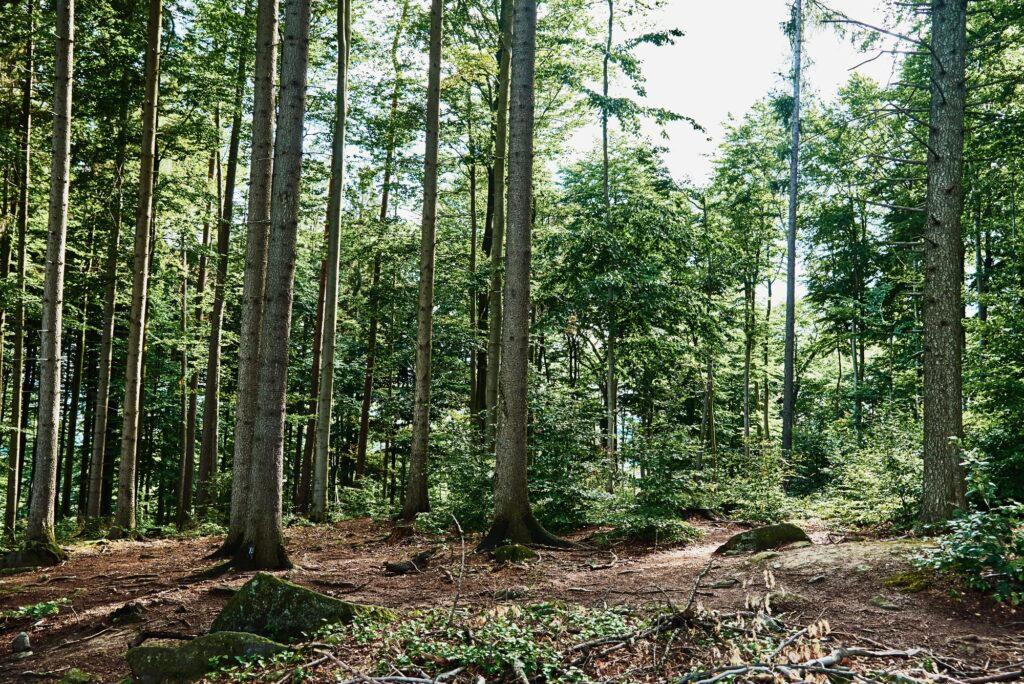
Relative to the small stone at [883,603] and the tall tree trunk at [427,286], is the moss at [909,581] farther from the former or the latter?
the tall tree trunk at [427,286]

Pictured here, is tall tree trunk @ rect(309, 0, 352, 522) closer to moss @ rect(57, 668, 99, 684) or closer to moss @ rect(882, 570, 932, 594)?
moss @ rect(57, 668, 99, 684)

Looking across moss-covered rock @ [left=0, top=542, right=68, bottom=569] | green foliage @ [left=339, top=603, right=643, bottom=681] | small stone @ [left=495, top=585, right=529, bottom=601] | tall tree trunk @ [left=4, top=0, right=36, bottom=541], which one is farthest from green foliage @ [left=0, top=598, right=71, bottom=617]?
tall tree trunk @ [left=4, top=0, right=36, bottom=541]

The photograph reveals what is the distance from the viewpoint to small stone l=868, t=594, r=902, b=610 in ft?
17.4

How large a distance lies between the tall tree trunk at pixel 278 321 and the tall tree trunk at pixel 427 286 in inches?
179

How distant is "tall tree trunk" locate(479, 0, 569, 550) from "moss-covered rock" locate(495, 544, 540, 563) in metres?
0.49

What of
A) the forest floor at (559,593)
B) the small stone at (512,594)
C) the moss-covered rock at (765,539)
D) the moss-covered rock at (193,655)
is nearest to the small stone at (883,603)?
the forest floor at (559,593)

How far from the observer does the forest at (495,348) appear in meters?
4.91

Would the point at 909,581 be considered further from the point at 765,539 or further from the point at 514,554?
the point at 514,554

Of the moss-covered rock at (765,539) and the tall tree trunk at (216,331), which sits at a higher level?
the tall tree trunk at (216,331)

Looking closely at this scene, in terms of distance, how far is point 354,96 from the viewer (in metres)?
16.5

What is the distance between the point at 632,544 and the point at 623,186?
14.3m

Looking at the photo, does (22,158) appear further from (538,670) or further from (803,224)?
(803,224)

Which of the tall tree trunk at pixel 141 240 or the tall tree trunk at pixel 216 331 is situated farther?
the tall tree trunk at pixel 216 331

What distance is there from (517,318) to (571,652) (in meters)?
5.04
